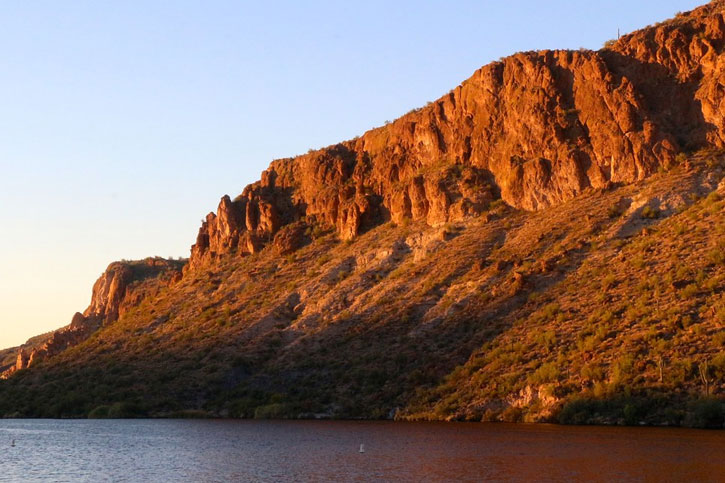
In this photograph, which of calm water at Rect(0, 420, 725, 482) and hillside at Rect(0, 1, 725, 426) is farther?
hillside at Rect(0, 1, 725, 426)

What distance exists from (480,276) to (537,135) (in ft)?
59.0

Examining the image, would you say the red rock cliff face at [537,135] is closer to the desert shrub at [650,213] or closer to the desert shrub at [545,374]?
the desert shrub at [650,213]

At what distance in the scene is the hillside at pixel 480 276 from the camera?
53844mm

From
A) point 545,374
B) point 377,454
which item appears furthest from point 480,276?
point 377,454

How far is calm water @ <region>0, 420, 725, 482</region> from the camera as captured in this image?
108 ft

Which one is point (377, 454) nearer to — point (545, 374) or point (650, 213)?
point (545, 374)

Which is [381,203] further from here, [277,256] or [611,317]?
[611,317]

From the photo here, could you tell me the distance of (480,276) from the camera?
234ft

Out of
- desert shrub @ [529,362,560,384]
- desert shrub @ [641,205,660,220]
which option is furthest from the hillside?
desert shrub @ [641,205,660,220]

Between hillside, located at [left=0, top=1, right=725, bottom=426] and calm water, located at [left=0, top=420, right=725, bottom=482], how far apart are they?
5.91 meters

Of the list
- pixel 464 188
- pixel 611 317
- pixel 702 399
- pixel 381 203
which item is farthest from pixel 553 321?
pixel 381 203

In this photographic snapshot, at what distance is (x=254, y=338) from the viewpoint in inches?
3073

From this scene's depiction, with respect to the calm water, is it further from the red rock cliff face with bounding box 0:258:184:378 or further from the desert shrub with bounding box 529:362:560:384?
the red rock cliff face with bounding box 0:258:184:378

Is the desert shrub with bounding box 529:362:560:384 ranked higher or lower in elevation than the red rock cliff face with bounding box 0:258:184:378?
lower
